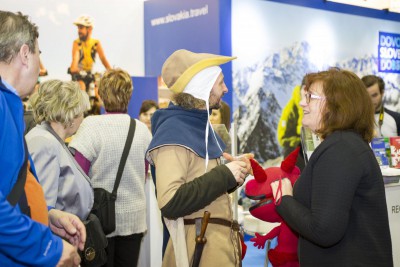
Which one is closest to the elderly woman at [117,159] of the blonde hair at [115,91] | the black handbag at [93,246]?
the blonde hair at [115,91]

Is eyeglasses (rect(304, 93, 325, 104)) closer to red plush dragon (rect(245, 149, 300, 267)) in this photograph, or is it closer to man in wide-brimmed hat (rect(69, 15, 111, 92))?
red plush dragon (rect(245, 149, 300, 267))

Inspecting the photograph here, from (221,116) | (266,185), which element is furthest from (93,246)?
(221,116)

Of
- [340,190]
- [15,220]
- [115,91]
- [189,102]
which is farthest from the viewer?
[115,91]

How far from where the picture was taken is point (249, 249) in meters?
6.08

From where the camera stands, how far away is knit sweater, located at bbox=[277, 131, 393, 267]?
1.79 metres

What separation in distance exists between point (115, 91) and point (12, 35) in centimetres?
173

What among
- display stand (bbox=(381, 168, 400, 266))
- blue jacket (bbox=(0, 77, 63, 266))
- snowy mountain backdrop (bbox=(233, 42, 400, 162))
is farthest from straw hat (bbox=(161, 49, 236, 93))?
snowy mountain backdrop (bbox=(233, 42, 400, 162))

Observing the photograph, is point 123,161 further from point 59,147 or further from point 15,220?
point 15,220

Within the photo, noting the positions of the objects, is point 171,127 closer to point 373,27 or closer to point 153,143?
point 153,143

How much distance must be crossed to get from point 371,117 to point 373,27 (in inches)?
285

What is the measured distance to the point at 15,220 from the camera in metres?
1.27

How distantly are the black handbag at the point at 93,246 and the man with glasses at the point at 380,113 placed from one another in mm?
2979

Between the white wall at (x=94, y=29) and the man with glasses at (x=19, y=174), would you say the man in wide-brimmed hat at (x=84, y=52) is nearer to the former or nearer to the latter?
the white wall at (x=94, y=29)

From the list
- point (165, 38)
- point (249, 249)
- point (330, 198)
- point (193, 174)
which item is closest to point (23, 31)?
point (193, 174)
